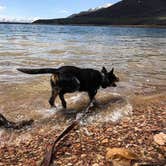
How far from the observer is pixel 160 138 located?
6.38 meters

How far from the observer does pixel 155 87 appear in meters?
12.0

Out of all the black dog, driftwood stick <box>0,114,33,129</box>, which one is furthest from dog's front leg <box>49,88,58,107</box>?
driftwood stick <box>0,114,33,129</box>

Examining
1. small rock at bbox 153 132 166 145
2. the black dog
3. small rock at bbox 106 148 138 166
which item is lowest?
small rock at bbox 153 132 166 145

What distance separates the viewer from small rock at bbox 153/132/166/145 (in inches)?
245

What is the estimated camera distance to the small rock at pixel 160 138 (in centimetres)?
622

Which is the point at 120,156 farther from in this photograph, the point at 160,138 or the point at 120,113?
the point at 120,113

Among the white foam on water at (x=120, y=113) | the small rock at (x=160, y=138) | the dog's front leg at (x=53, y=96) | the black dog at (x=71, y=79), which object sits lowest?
the white foam on water at (x=120, y=113)

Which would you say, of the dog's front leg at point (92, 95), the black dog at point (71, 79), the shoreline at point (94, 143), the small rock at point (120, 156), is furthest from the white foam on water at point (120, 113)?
the small rock at point (120, 156)

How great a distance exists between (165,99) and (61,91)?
3289 millimetres

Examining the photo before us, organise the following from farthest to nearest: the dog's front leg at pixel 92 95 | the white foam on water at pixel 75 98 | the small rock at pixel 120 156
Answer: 1. the white foam on water at pixel 75 98
2. the dog's front leg at pixel 92 95
3. the small rock at pixel 120 156

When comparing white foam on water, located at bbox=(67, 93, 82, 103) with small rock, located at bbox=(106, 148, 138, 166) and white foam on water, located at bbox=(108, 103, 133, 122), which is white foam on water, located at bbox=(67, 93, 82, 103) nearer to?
white foam on water, located at bbox=(108, 103, 133, 122)

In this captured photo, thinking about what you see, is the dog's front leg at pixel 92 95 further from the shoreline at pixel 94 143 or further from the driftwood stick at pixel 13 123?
the driftwood stick at pixel 13 123

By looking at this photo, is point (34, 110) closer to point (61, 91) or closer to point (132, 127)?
point (61, 91)

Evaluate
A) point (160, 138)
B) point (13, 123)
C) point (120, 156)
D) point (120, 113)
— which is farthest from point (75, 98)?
point (120, 156)
